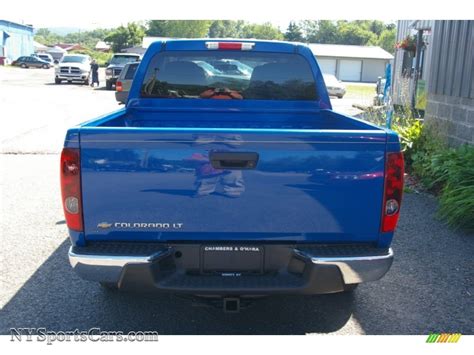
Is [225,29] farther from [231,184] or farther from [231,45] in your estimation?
[231,184]

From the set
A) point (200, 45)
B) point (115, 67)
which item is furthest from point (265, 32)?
point (200, 45)

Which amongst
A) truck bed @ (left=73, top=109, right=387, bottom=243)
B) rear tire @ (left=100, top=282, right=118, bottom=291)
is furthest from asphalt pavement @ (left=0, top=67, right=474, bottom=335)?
truck bed @ (left=73, top=109, right=387, bottom=243)

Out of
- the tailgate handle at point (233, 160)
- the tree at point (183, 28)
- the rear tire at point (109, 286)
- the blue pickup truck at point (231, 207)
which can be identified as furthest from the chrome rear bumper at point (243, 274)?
the tree at point (183, 28)

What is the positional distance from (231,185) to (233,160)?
0.51 ft

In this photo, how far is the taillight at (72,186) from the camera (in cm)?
314

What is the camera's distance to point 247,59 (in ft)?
16.7

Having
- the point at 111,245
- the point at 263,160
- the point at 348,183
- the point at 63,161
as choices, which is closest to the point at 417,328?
the point at 348,183

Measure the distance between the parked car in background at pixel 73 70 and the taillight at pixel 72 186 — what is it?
3179cm

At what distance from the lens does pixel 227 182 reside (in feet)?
10.4

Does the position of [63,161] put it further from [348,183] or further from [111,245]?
[348,183]

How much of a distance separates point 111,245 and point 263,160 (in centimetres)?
111

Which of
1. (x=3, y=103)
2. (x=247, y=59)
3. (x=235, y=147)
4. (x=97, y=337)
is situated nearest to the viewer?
(x=235, y=147)

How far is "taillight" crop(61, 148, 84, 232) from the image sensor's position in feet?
10.3

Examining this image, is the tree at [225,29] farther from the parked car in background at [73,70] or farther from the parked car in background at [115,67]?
the parked car in background at [115,67]
